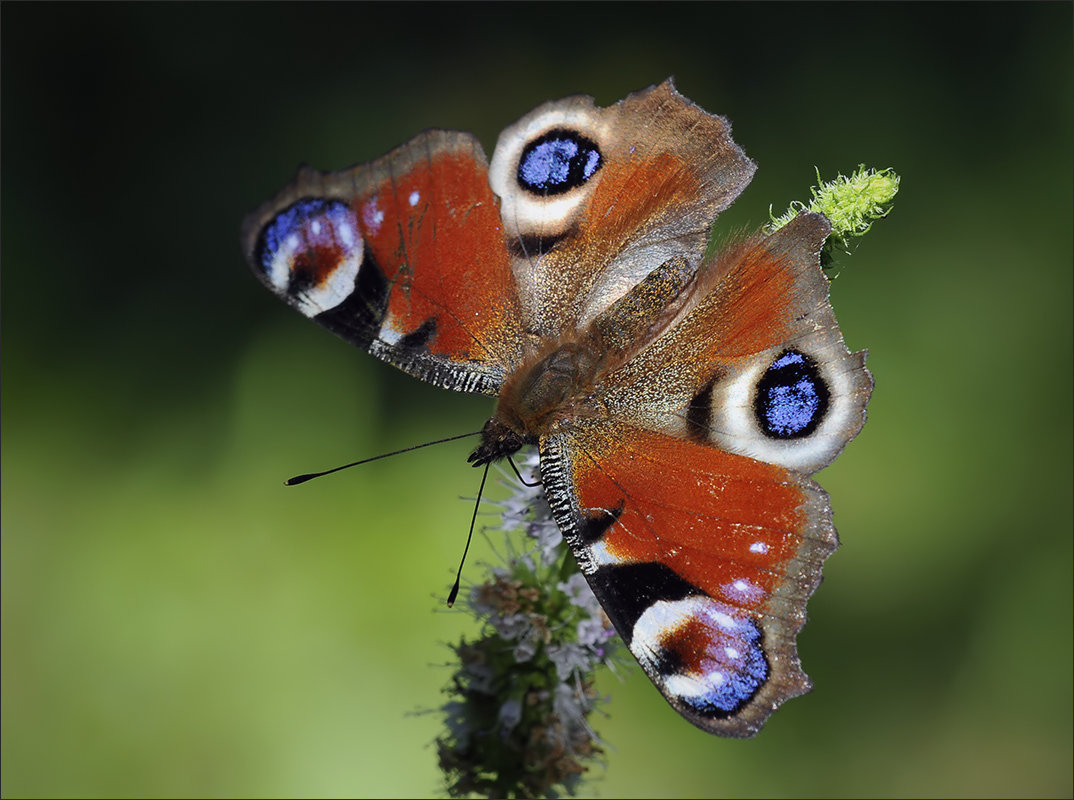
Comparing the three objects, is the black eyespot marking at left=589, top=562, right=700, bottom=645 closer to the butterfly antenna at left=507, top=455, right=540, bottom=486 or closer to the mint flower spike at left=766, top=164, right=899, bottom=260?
the butterfly antenna at left=507, top=455, right=540, bottom=486

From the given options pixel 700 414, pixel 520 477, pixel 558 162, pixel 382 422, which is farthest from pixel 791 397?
pixel 382 422

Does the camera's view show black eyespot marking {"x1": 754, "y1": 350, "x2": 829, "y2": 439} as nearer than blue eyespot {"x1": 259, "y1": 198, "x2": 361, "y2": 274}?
Yes

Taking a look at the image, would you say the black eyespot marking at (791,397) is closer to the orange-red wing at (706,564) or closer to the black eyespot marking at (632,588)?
the orange-red wing at (706,564)

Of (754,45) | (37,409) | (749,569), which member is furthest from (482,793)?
(754,45)

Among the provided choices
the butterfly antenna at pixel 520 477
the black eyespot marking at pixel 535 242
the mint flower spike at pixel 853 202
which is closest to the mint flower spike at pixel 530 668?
the butterfly antenna at pixel 520 477

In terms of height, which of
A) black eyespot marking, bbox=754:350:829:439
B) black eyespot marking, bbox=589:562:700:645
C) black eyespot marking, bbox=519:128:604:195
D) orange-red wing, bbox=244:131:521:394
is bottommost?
black eyespot marking, bbox=589:562:700:645

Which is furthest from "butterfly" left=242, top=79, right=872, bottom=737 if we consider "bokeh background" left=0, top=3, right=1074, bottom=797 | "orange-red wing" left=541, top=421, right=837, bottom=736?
"bokeh background" left=0, top=3, right=1074, bottom=797

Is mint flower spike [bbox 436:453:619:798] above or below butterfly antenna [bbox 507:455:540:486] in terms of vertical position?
below

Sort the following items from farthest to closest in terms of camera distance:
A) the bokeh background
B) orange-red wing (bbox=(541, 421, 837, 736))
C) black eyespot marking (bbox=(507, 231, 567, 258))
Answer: the bokeh background, black eyespot marking (bbox=(507, 231, 567, 258)), orange-red wing (bbox=(541, 421, 837, 736))
